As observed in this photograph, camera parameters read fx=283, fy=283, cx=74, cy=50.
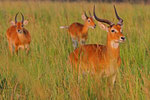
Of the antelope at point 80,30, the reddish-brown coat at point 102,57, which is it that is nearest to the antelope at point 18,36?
the antelope at point 80,30

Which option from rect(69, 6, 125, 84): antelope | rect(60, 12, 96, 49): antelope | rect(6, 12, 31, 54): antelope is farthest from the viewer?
rect(60, 12, 96, 49): antelope

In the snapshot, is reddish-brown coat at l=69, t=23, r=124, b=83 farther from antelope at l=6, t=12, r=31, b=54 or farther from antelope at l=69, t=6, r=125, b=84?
antelope at l=6, t=12, r=31, b=54

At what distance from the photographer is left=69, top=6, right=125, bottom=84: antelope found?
4188 millimetres

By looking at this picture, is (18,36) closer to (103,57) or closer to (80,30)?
(80,30)

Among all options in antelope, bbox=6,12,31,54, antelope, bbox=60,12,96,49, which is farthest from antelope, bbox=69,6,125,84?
antelope, bbox=60,12,96,49

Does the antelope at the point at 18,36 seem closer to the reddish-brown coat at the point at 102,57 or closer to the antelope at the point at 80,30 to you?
the antelope at the point at 80,30

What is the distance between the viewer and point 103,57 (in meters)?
4.44

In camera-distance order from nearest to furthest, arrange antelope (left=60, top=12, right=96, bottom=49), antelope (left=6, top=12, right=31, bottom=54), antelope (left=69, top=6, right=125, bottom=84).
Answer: antelope (left=69, top=6, right=125, bottom=84) → antelope (left=6, top=12, right=31, bottom=54) → antelope (left=60, top=12, right=96, bottom=49)

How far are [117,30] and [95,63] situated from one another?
2.10ft

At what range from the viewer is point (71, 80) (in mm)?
→ 3408

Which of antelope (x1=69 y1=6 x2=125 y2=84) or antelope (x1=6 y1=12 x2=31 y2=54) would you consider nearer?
antelope (x1=69 y1=6 x2=125 y2=84)

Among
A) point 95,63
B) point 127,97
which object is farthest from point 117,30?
point 127,97

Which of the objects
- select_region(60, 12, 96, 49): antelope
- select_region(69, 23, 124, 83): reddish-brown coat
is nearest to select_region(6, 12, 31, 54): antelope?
select_region(60, 12, 96, 49): antelope

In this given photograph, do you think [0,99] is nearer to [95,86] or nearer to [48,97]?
[48,97]
